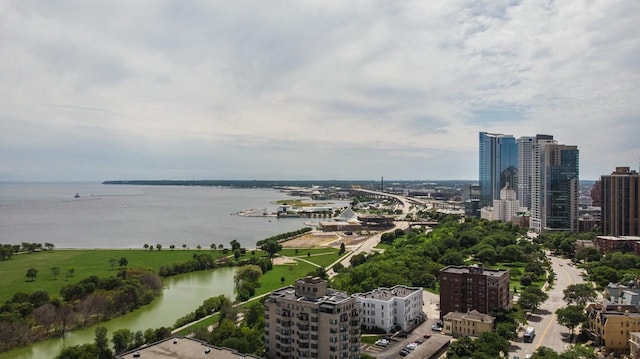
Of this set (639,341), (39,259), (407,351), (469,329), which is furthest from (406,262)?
(39,259)

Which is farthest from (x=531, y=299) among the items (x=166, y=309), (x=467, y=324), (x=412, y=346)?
(x=166, y=309)

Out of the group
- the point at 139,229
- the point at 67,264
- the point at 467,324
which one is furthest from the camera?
the point at 139,229

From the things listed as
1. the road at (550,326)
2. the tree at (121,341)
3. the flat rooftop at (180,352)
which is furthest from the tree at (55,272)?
the road at (550,326)

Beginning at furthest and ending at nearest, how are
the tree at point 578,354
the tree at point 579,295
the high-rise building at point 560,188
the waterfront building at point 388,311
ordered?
1. the high-rise building at point 560,188
2. the tree at point 579,295
3. the waterfront building at point 388,311
4. the tree at point 578,354

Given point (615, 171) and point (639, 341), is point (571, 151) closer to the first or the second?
point (615, 171)

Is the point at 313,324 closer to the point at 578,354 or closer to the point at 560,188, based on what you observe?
the point at 578,354

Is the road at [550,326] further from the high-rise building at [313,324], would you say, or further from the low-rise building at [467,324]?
the high-rise building at [313,324]

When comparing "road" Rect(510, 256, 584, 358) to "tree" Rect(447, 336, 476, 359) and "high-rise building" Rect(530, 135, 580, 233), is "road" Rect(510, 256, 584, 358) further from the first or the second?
"high-rise building" Rect(530, 135, 580, 233)
